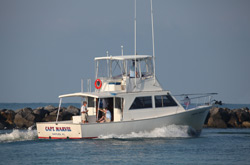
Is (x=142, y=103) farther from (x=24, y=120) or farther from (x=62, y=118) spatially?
(x=24, y=120)

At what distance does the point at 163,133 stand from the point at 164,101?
155 centimetres

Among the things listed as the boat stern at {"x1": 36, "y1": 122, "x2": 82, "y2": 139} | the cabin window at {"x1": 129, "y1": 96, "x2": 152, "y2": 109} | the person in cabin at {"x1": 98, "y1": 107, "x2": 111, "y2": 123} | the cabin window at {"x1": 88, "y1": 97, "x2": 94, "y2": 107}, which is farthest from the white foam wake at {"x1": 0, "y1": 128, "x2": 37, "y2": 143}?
the cabin window at {"x1": 129, "y1": 96, "x2": 152, "y2": 109}

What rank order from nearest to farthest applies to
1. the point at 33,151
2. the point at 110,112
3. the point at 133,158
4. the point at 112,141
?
the point at 133,158 → the point at 33,151 → the point at 112,141 → the point at 110,112

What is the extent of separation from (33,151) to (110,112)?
15.6 feet

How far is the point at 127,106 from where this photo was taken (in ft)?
76.8

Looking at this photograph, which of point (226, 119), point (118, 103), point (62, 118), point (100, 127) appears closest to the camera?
point (100, 127)

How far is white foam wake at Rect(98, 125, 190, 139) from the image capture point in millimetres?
23156

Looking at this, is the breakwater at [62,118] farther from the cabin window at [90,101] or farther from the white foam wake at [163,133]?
the white foam wake at [163,133]

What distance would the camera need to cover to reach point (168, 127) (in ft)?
77.9

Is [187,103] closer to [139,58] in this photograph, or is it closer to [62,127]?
[139,58]

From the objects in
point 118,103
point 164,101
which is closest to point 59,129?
point 118,103

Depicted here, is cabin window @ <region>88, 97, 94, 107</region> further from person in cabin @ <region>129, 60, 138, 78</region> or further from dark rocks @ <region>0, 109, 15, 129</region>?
dark rocks @ <region>0, 109, 15, 129</region>

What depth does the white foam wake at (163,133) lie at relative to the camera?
23156 millimetres

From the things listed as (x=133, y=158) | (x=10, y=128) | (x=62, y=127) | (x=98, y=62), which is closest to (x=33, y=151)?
(x=62, y=127)
